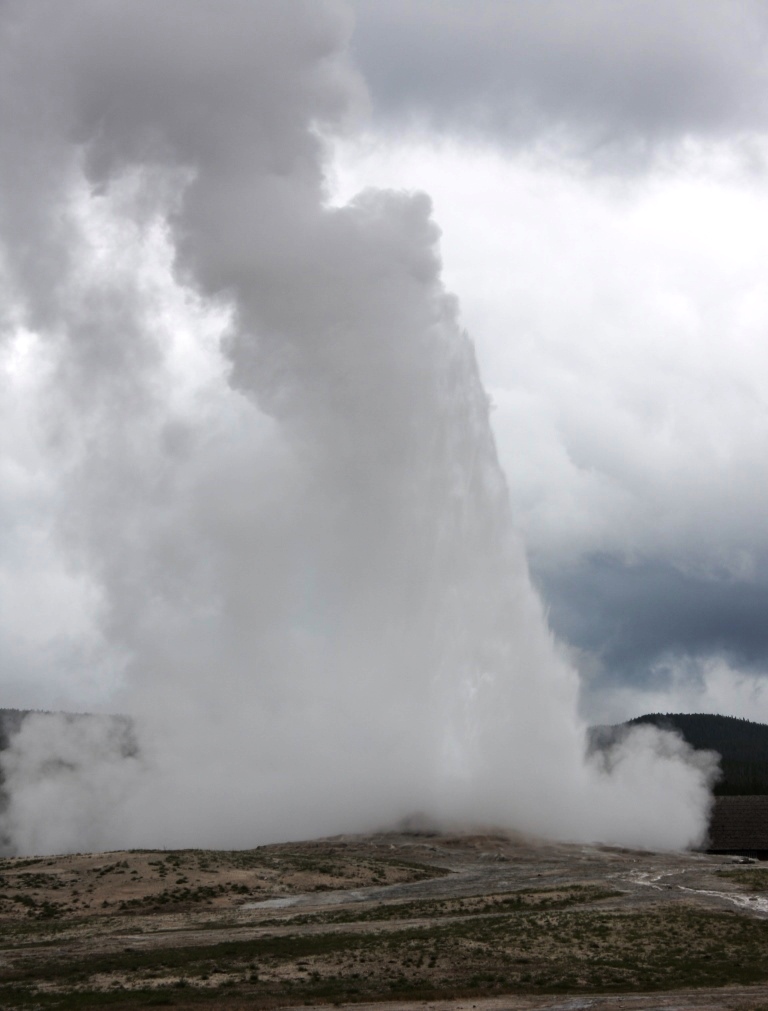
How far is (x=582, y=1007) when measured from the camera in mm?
31703

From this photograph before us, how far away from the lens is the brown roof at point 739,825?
91125mm

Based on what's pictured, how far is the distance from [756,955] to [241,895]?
28638 mm

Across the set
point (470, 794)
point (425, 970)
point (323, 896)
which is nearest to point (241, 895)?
point (323, 896)

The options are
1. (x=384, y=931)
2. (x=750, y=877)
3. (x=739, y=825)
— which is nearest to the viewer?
(x=384, y=931)

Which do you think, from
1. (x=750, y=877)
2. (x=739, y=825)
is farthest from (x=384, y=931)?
(x=739, y=825)

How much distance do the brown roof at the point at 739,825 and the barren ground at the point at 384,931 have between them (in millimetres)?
17220

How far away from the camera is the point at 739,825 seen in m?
95.7

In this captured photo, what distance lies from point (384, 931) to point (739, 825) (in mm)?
59737

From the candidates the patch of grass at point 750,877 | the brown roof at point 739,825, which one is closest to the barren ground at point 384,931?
the patch of grass at point 750,877

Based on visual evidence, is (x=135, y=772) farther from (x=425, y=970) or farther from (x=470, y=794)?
(x=425, y=970)

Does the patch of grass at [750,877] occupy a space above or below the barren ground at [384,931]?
above

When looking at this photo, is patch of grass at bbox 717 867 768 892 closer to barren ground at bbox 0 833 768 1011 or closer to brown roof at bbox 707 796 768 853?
barren ground at bbox 0 833 768 1011

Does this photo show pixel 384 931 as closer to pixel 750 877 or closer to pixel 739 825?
pixel 750 877

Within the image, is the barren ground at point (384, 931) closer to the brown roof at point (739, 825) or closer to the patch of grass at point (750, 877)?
the patch of grass at point (750, 877)
